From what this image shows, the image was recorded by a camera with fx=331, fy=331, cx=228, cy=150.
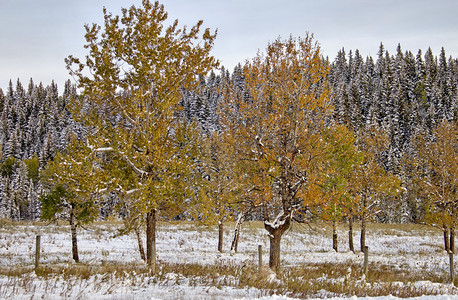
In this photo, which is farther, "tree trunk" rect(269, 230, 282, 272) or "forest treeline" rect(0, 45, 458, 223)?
"forest treeline" rect(0, 45, 458, 223)

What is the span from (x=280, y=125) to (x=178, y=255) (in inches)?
536

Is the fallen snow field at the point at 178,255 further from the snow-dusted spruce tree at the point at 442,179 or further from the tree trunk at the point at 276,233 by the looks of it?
the snow-dusted spruce tree at the point at 442,179

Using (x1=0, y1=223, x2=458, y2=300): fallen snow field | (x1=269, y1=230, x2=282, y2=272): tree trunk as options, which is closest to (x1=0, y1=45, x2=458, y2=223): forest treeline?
(x1=0, y1=223, x2=458, y2=300): fallen snow field

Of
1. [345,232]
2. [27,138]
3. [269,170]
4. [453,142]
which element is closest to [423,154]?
[453,142]

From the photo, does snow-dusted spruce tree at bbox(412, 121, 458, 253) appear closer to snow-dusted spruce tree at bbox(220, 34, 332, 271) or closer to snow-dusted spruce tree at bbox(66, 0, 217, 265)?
snow-dusted spruce tree at bbox(220, 34, 332, 271)

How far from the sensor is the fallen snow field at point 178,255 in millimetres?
7973

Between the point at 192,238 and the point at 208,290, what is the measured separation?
997 inches

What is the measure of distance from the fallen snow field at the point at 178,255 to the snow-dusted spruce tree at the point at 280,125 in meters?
2.41

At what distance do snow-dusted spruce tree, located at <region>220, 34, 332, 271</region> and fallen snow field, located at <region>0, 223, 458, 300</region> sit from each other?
94.7 inches

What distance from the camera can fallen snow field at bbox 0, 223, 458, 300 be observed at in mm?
7973

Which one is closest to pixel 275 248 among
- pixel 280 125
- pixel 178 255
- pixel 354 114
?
pixel 280 125

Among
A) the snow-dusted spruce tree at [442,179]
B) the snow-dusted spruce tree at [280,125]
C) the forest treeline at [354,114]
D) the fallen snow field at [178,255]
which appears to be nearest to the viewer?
the fallen snow field at [178,255]

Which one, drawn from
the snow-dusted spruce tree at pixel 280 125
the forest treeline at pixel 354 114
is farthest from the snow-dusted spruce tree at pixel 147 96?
the forest treeline at pixel 354 114

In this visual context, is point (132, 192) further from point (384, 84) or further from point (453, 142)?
point (384, 84)
